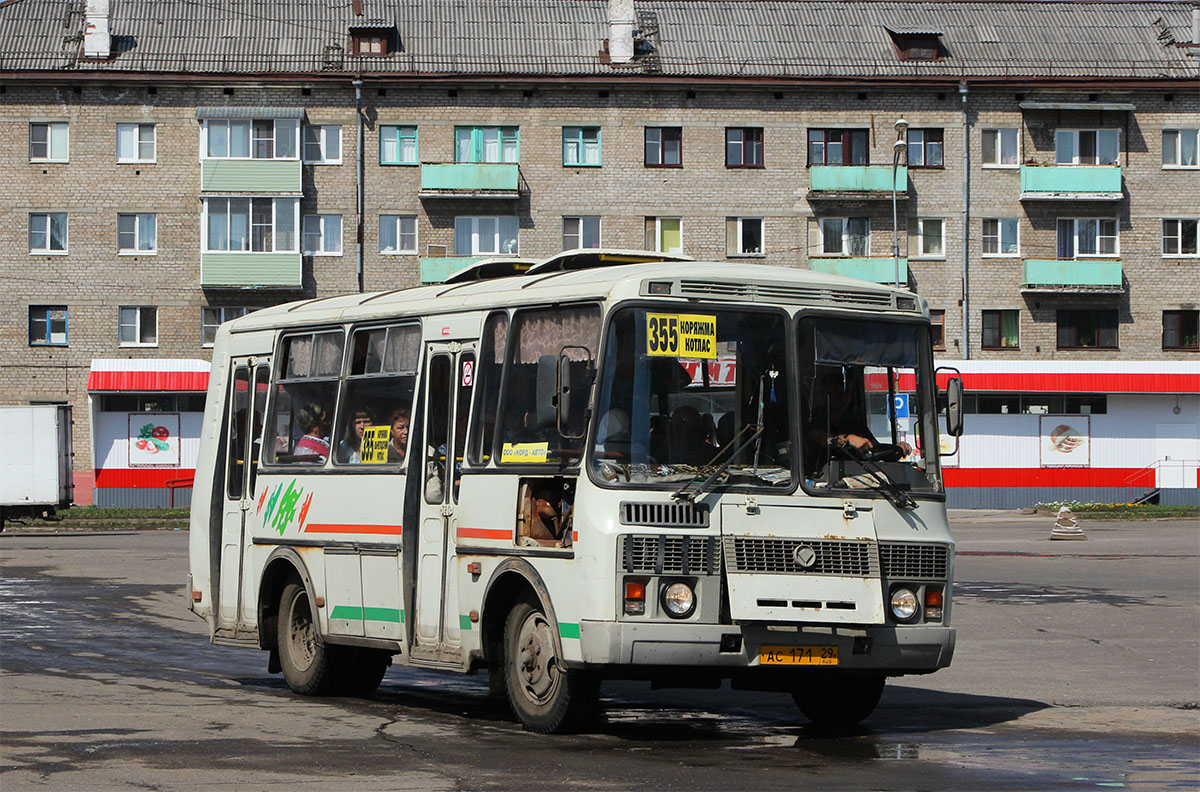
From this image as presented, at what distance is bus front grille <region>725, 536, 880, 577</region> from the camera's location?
10484 millimetres

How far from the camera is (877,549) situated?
10734mm

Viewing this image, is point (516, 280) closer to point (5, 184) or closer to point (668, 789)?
point (668, 789)

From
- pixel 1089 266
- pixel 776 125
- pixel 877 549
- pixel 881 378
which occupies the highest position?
pixel 776 125

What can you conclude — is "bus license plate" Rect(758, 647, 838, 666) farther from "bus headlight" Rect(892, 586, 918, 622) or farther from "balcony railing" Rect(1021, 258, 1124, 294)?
"balcony railing" Rect(1021, 258, 1124, 294)

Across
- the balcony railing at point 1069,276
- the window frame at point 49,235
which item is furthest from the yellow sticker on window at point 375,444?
the balcony railing at point 1069,276

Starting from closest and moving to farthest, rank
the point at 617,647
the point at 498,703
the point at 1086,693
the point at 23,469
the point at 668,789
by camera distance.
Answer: the point at 668,789
the point at 617,647
the point at 498,703
the point at 1086,693
the point at 23,469

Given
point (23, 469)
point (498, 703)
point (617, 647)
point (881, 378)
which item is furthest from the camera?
point (23, 469)

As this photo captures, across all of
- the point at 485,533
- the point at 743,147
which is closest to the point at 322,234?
the point at 743,147

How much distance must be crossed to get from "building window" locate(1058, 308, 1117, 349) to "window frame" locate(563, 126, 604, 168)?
15576 mm

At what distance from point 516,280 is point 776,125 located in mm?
47572

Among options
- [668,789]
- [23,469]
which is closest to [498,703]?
[668,789]

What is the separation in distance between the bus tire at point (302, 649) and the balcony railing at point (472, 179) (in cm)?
4363

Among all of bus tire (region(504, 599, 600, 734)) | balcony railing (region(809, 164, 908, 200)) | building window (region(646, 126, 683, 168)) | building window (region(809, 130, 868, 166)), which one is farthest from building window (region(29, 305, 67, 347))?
bus tire (region(504, 599, 600, 734))

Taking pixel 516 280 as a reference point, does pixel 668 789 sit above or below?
below
